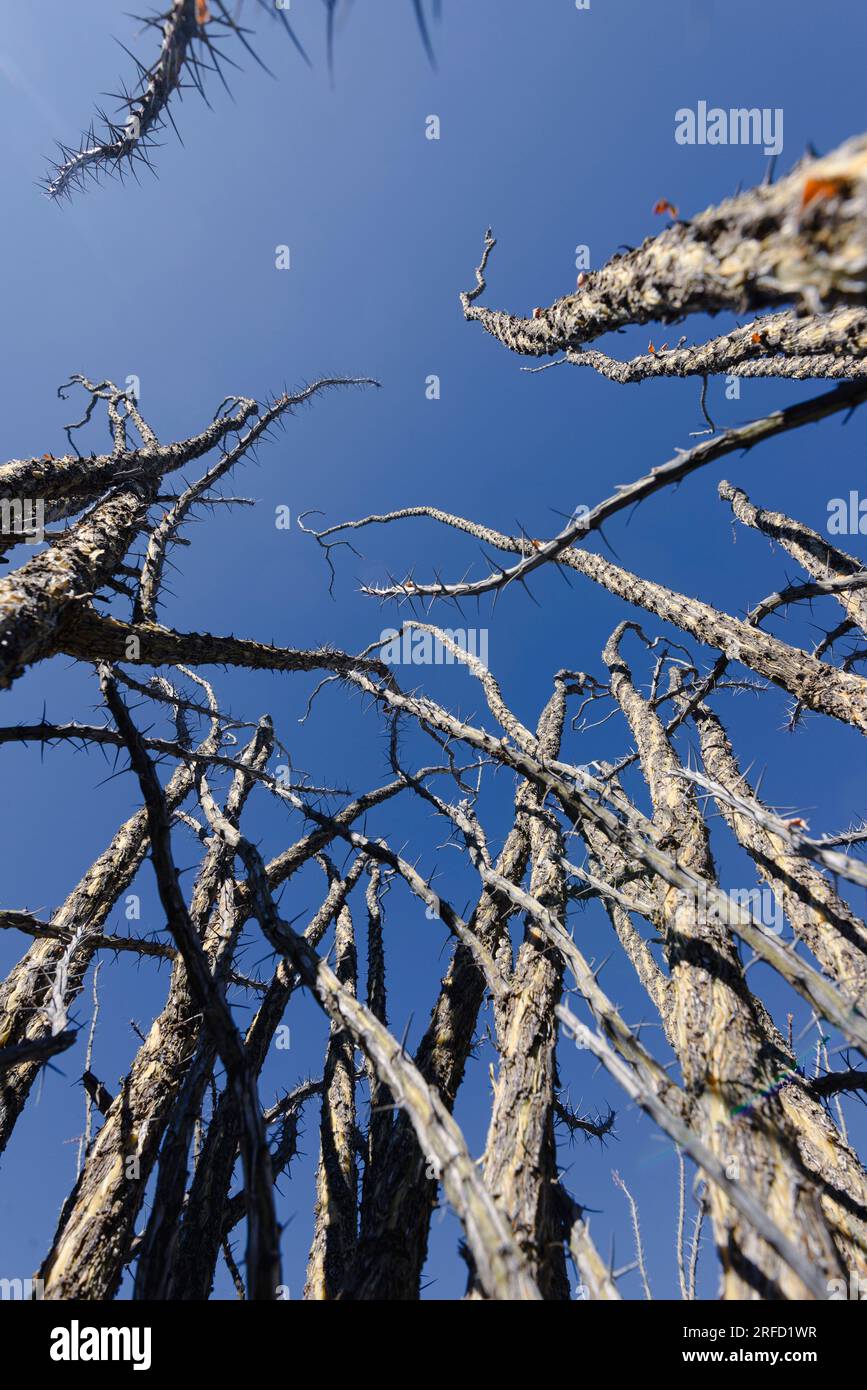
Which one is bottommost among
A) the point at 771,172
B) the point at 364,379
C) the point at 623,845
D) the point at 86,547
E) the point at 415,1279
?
the point at 415,1279

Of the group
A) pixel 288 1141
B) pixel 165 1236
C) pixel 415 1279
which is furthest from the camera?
pixel 288 1141

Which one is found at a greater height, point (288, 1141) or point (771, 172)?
point (771, 172)

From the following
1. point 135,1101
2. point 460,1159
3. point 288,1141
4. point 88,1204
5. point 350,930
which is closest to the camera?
point 460,1159

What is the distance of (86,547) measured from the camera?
4.32 m

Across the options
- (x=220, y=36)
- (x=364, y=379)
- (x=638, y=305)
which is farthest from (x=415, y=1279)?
(x=364, y=379)

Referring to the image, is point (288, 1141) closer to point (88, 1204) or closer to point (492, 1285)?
point (88, 1204)

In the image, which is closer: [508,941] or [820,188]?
[820,188]

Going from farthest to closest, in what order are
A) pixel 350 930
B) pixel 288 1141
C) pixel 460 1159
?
1. pixel 350 930
2. pixel 288 1141
3. pixel 460 1159

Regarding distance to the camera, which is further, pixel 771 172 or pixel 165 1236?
pixel 165 1236

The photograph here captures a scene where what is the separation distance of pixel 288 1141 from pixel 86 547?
8785 millimetres

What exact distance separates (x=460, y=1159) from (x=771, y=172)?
4506 mm

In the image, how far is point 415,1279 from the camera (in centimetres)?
407

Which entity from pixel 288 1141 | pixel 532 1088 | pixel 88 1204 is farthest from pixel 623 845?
pixel 288 1141

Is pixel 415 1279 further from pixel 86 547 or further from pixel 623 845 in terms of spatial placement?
pixel 86 547
